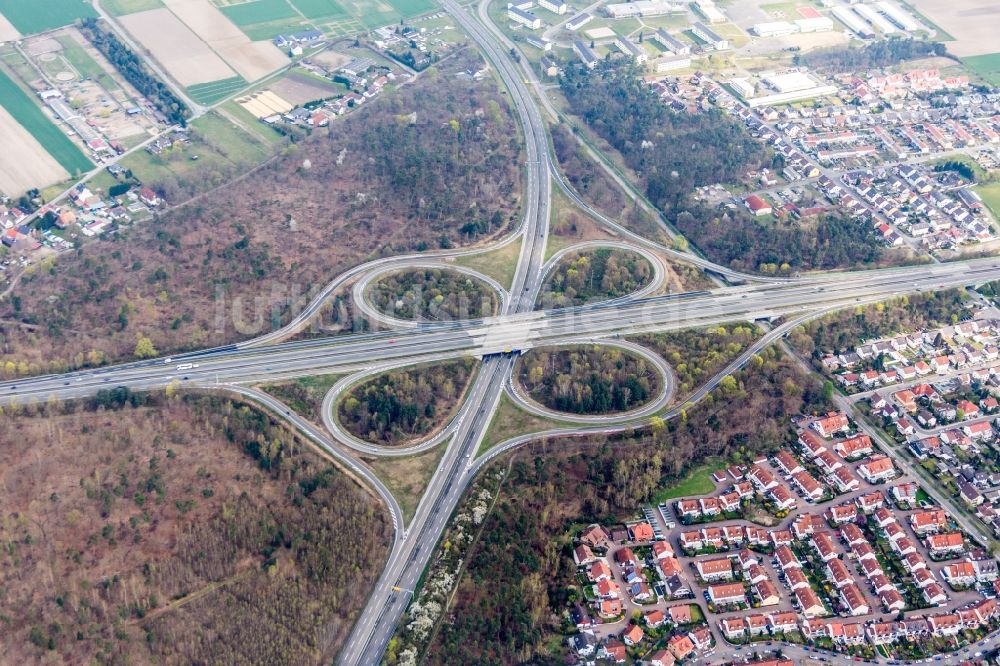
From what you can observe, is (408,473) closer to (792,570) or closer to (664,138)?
(792,570)

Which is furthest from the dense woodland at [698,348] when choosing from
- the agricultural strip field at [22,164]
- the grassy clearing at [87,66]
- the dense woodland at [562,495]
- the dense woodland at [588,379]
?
the grassy clearing at [87,66]

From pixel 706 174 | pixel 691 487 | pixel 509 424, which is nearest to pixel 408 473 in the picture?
pixel 509 424

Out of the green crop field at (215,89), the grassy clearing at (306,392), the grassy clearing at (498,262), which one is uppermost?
the green crop field at (215,89)

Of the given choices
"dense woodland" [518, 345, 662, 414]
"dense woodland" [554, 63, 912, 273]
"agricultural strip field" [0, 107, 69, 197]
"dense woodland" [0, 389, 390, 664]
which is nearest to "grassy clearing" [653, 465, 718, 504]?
"dense woodland" [518, 345, 662, 414]

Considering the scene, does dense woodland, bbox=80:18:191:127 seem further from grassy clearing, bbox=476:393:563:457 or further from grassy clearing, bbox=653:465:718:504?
grassy clearing, bbox=653:465:718:504

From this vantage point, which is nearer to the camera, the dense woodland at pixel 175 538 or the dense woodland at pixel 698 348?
the dense woodland at pixel 175 538

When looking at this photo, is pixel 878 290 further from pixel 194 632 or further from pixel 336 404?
pixel 194 632

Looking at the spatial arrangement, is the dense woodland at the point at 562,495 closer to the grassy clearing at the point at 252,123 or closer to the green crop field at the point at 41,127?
the grassy clearing at the point at 252,123
